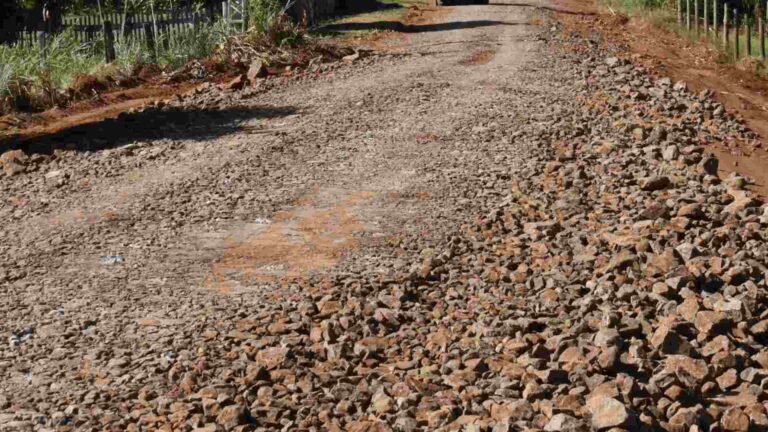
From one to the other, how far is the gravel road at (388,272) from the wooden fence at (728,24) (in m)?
6.06

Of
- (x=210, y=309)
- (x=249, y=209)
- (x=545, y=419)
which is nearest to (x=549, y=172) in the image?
(x=249, y=209)

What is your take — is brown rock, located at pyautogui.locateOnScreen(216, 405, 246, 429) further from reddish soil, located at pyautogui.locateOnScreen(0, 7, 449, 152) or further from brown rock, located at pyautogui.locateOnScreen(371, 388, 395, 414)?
reddish soil, located at pyautogui.locateOnScreen(0, 7, 449, 152)

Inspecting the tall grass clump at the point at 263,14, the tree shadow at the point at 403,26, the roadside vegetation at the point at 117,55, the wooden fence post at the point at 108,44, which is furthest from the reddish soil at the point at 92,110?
the tree shadow at the point at 403,26

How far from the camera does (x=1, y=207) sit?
10.6m

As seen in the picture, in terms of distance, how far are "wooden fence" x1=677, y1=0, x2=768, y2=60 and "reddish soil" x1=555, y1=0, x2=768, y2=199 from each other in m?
0.36

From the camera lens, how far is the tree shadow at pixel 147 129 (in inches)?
517

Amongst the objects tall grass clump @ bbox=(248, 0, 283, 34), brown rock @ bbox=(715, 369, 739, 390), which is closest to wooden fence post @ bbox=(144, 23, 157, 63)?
tall grass clump @ bbox=(248, 0, 283, 34)

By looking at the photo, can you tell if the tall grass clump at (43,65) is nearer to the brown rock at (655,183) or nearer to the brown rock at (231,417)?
the brown rock at (655,183)

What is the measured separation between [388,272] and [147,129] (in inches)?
250

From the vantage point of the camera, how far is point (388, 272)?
8.24 m

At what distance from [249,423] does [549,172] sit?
5965 mm

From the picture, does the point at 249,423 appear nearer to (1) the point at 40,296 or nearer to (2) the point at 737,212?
(1) the point at 40,296

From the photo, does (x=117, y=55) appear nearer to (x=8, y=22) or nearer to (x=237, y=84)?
(x=237, y=84)

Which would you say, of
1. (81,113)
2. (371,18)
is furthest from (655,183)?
(371,18)
